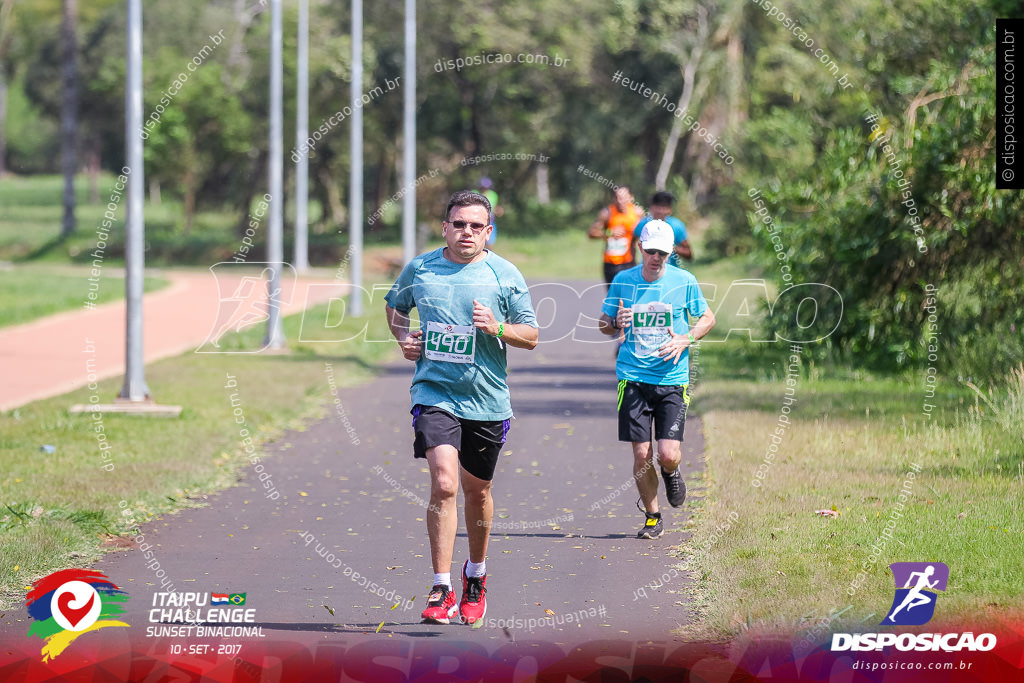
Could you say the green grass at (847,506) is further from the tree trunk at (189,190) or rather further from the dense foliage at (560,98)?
the tree trunk at (189,190)

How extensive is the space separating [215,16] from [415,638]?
6348 cm

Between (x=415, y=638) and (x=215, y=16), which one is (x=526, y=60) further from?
(x=415, y=638)

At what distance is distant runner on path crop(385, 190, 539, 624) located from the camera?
6.52 meters

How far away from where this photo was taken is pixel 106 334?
22.0 m

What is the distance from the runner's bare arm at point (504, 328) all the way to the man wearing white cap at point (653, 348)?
1838mm

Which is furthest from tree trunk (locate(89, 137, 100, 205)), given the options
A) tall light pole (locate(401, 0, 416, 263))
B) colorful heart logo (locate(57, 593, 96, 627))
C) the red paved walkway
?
colorful heart logo (locate(57, 593, 96, 627))

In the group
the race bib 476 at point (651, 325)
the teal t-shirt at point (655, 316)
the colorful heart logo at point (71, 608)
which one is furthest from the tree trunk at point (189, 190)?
the colorful heart logo at point (71, 608)

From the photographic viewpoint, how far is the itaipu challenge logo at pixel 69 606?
6.30m

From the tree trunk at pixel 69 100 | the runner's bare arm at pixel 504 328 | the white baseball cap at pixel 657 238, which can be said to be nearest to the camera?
the runner's bare arm at pixel 504 328

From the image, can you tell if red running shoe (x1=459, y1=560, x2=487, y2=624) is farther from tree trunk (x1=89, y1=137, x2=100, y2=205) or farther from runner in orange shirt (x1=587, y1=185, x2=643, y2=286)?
tree trunk (x1=89, y1=137, x2=100, y2=205)

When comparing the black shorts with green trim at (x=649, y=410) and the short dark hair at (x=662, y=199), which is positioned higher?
the short dark hair at (x=662, y=199)

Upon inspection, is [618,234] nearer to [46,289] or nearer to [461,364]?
[461,364]

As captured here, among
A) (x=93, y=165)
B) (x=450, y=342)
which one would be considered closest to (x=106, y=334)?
(x=450, y=342)

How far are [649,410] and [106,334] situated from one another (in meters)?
15.2
